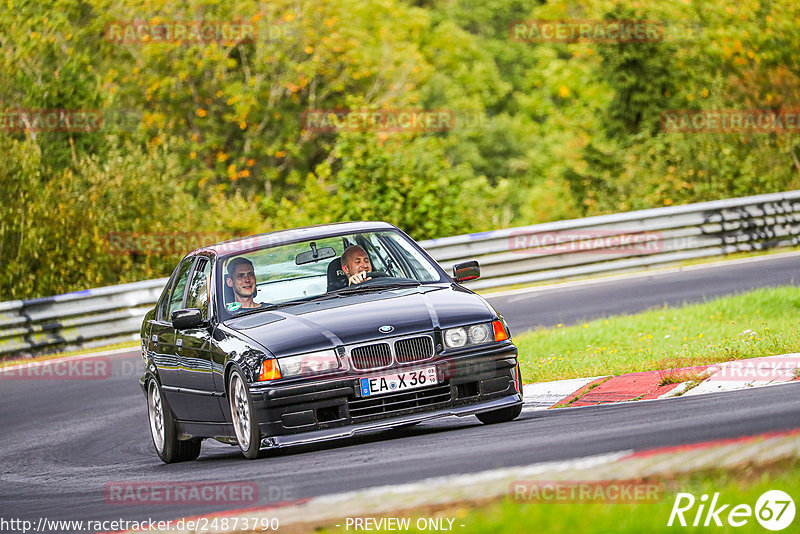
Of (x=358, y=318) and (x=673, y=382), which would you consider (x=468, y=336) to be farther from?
(x=673, y=382)

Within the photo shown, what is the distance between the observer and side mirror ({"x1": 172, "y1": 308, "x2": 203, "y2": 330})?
9250mm

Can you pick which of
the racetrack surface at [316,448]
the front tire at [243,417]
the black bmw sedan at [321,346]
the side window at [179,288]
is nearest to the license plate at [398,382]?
the black bmw sedan at [321,346]

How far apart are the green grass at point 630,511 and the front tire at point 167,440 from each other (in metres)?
4.92

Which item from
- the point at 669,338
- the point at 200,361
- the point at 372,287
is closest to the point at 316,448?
the point at 200,361

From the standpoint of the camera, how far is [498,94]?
62625 millimetres

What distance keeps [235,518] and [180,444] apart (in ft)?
13.5

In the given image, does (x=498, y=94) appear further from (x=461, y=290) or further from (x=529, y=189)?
(x=461, y=290)

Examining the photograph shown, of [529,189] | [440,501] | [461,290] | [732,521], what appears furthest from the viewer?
[529,189]

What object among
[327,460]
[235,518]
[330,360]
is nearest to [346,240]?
[330,360]

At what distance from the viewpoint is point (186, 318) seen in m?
9.26

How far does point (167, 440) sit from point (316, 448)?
1.62 m

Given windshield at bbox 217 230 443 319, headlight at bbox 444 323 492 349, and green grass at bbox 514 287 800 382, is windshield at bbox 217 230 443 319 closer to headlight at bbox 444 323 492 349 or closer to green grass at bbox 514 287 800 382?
headlight at bbox 444 323 492 349

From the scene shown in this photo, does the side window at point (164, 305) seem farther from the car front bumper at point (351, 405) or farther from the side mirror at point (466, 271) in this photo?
the car front bumper at point (351, 405)

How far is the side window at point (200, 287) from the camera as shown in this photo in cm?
968
